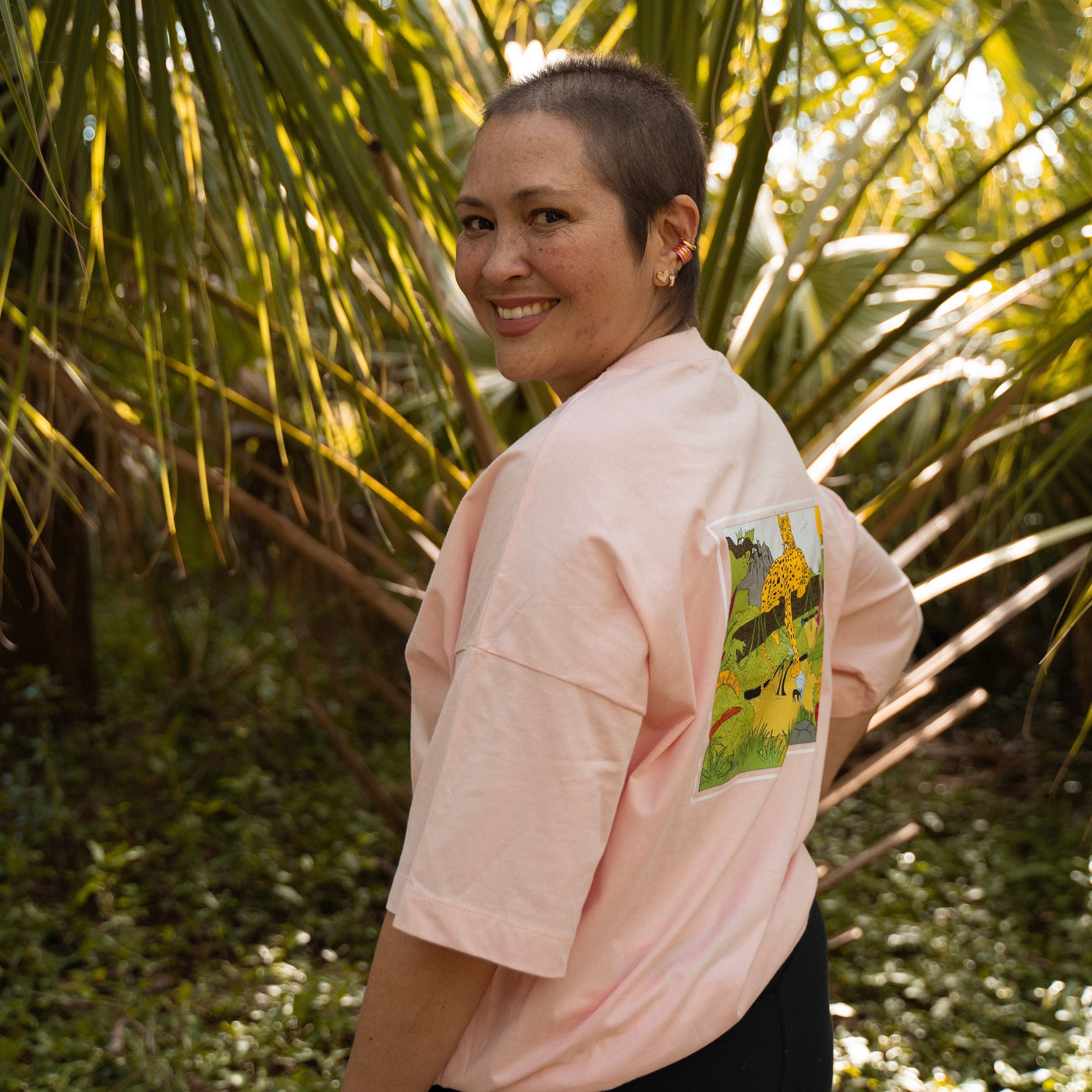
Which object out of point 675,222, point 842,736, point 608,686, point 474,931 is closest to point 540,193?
point 675,222

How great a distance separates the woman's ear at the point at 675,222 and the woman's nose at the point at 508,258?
4.2 inches

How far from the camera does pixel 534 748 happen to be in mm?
643

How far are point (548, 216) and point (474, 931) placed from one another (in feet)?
1.62

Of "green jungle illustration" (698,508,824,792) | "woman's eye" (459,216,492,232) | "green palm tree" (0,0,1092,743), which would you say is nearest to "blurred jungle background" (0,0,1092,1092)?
"green palm tree" (0,0,1092,743)

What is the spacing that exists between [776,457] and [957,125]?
261 centimetres

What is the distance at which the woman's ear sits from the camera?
0.83 metres

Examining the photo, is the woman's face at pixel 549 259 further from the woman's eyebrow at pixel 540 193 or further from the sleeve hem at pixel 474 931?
the sleeve hem at pixel 474 931

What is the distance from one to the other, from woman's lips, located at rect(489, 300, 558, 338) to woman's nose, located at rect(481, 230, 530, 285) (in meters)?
0.03

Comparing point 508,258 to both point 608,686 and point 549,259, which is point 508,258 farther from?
point 608,686

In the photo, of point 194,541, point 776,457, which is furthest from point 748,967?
point 194,541

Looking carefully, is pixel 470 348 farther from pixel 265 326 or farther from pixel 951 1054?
pixel 951 1054

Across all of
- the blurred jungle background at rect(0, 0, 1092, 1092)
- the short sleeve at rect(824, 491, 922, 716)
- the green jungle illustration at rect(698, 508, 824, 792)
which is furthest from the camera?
the blurred jungle background at rect(0, 0, 1092, 1092)

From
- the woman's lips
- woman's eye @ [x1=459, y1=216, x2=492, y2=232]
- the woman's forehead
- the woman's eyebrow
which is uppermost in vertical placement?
the woman's forehead

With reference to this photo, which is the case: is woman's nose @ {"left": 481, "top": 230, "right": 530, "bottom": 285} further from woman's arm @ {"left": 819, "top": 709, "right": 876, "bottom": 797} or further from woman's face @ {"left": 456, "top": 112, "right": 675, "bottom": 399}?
woman's arm @ {"left": 819, "top": 709, "right": 876, "bottom": 797}
